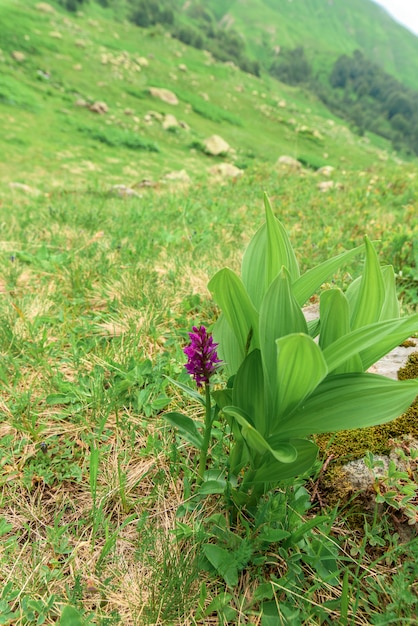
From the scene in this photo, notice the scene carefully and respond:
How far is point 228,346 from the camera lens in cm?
169

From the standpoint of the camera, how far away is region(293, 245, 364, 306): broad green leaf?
1.35m

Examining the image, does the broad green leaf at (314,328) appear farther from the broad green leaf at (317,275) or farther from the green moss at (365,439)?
the green moss at (365,439)

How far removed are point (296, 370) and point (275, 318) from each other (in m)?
0.20

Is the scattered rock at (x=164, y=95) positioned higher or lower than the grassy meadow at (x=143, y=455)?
lower

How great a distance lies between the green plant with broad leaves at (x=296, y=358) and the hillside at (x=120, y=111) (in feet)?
22.7

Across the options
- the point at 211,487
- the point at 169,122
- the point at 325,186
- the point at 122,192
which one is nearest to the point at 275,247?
the point at 211,487

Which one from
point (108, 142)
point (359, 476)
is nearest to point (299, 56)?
point (108, 142)

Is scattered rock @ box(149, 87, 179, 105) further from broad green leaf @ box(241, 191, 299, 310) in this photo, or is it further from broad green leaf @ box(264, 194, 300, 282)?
broad green leaf @ box(264, 194, 300, 282)

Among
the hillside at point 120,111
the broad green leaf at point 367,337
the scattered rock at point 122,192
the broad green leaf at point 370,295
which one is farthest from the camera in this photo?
the hillside at point 120,111

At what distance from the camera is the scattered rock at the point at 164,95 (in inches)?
1091

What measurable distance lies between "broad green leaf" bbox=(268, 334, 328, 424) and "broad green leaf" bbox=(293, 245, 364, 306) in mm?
374

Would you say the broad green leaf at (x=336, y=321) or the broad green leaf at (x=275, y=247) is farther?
the broad green leaf at (x=275, y=247)

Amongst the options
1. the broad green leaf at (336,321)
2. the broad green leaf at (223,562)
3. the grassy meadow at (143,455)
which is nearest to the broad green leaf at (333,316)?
the broad green leaf at (336,321)

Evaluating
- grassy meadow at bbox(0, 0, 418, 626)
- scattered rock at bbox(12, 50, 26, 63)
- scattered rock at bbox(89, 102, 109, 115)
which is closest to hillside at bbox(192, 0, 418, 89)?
scattered rock at bbox(12, 50, 26, 63)
